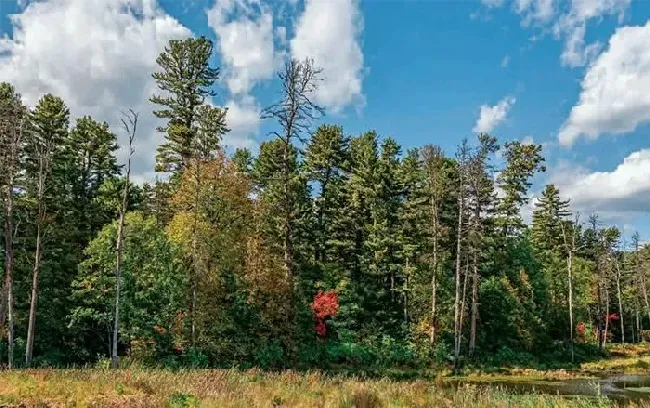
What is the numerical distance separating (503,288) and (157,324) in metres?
28.3

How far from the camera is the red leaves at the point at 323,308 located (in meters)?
41.0

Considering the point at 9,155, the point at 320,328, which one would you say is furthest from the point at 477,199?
the point at 9,155

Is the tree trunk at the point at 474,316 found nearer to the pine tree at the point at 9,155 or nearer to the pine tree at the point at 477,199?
the pine tree at the point at 477,199

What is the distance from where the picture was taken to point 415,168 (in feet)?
164

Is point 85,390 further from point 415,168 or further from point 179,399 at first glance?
point 415,168

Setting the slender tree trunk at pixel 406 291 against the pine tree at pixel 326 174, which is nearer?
the slender tree trunk at pixel 406 291

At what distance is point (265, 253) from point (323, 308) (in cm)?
1337

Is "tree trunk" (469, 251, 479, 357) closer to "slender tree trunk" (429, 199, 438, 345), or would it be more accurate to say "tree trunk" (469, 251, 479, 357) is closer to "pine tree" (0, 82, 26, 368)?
"slender tree trunk" (429, 199, 438, 345)

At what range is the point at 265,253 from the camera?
29.2 meters

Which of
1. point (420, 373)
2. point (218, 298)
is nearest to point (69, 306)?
point (218, 298)

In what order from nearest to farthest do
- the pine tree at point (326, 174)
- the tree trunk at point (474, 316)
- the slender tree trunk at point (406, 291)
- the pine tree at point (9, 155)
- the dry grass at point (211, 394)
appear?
the dry grass at point (211, 394), the pine tree at point (9, 155), the tree trunk at point (474, 316), the slender tree trunk at point (406, 291), the pine tree at point (326, 174)

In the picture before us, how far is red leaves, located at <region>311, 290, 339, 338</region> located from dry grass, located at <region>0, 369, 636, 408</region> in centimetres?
2482

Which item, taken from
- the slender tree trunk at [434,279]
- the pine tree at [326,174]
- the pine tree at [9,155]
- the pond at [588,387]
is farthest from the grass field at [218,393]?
the pine tree at [326,174]

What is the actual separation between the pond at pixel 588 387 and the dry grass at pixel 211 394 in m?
10.1
